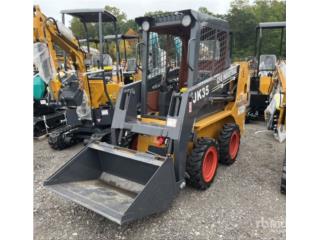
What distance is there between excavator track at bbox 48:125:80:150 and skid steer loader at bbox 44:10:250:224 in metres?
1.95

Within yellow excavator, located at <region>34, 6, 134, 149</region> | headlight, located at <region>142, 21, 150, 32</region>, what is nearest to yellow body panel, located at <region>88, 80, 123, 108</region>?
yellow excavator, located at <region>34, 6, 134, 149</region>

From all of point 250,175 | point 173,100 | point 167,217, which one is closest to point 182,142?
point 173,100

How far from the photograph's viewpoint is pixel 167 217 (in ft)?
10.7

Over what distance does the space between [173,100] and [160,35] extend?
1275mm

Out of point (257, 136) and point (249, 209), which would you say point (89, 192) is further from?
point (257, 136)

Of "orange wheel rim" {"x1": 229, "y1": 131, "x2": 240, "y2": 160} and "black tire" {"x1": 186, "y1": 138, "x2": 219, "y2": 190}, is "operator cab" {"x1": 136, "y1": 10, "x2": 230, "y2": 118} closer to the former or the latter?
"black tire" {"x1": 186, "y1": 138, "x2": 219, "y2": 190}

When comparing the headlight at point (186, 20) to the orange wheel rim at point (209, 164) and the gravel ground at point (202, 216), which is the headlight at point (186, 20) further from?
the gravel ground at point (202, 216)

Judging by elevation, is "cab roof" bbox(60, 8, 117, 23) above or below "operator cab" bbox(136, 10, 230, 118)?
above

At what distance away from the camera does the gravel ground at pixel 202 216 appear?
119 inches

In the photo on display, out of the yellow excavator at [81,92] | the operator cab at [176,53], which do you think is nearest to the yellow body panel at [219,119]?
the operator cab at [176,53]

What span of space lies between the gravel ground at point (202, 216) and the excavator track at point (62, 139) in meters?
1.12

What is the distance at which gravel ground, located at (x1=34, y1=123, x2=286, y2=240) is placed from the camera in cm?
302

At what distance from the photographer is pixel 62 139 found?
557cm

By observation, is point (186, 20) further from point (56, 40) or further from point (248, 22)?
point (248, 22)
